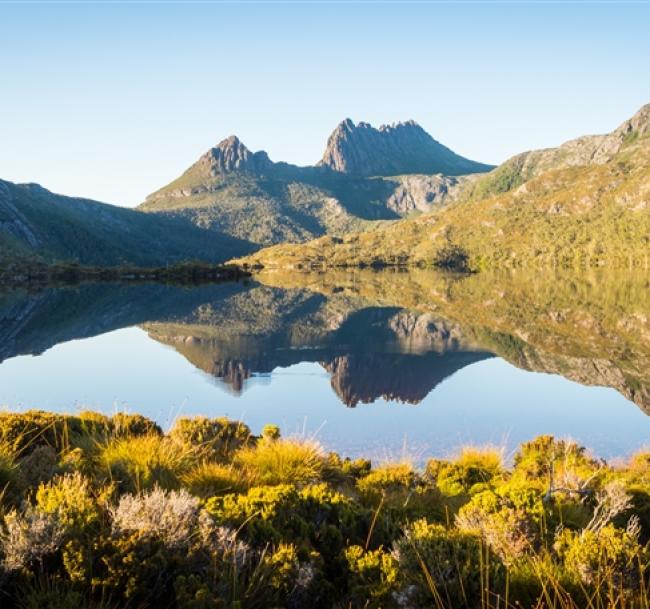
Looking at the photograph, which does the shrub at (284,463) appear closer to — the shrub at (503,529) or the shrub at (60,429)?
the shrub at (60,429)

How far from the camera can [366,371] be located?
3516cm

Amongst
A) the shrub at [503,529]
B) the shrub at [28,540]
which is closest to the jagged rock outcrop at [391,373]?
the shrub at [503,529]

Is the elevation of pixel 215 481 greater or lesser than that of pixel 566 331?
greater

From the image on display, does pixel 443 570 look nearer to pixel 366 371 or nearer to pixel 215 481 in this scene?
pixel 215 481

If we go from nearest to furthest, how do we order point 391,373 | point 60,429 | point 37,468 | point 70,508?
point 70,508 < point 37,468 < point 60,429 < point 391,373

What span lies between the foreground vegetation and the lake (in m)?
6.25

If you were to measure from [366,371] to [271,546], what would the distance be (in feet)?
94.0

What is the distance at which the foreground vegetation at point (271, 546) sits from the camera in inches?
211

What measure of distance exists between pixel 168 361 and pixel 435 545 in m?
34.8

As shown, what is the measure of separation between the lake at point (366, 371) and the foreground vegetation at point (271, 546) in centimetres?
625

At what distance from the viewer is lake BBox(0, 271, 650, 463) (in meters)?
23.8

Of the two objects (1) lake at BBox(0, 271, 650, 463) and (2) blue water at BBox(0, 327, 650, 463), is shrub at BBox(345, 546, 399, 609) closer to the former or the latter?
(1) lake at BBox(0, 271, 650, 463)

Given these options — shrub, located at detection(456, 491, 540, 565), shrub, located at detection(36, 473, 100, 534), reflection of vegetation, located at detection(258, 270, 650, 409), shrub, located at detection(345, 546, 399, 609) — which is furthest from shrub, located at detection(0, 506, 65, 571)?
reflection of vegetation, located at detection(258, 270, 650, 409)

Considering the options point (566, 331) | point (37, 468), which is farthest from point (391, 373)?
point (37, 468)
